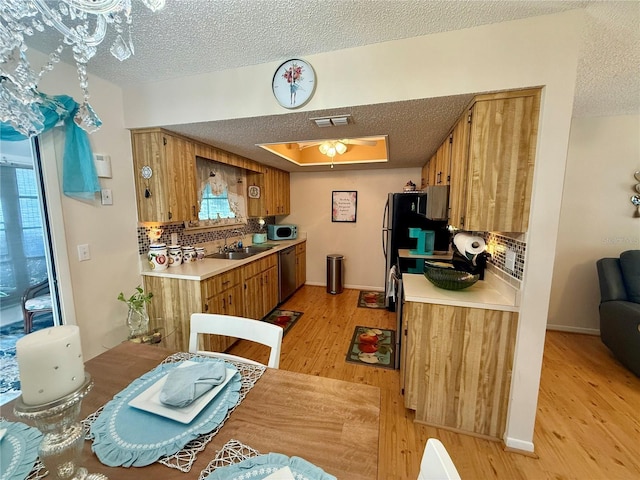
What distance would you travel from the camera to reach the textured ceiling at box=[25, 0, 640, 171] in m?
1.26

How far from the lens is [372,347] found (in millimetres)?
2691

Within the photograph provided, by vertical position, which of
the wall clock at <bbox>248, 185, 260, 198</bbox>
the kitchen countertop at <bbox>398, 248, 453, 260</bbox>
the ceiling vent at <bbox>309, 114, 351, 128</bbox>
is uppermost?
the ceiling vent at <bbox>309, 114, 351, 128</bbox>

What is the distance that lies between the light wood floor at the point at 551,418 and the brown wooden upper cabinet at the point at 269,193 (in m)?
1.91

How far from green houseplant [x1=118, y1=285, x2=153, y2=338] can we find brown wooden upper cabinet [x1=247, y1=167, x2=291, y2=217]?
1.98 meters

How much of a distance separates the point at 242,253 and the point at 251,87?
A: 6.98 feet

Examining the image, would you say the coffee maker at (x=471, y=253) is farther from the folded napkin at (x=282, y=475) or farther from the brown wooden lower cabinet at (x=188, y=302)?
the brown wooden lower cabinet at (x=188, y=302)

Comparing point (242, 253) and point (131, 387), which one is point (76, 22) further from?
point (242, 253)

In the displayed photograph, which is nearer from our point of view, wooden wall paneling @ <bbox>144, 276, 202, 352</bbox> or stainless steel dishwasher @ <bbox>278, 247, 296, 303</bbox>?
wooden wall paneling @ <bbox>144, 276, 202, 352</bbox>

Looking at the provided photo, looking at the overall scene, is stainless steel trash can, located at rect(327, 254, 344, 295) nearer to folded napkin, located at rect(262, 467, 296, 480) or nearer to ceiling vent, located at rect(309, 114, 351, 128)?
ceiling vent, located at rect(309, 114, 351, 128)

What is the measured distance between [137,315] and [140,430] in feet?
5.56

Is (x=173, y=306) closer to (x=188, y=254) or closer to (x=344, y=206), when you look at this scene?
(x=188, y=254)

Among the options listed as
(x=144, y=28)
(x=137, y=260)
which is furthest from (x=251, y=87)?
(x=137, y=260)

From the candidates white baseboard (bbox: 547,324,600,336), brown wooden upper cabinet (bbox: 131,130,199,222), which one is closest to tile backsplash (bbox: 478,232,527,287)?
white baseboard (bbox: 547,324,600,336)

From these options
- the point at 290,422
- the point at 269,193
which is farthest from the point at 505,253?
the point at 269,193
